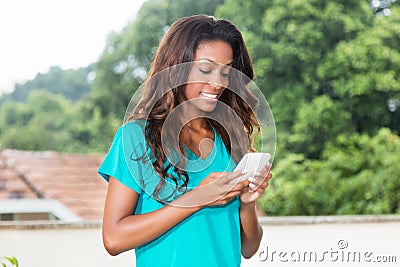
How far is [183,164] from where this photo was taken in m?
0.94

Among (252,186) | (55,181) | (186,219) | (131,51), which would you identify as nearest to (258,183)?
(252,186)

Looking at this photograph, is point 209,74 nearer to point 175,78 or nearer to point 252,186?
point 175,78

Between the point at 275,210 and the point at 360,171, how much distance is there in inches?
25.9

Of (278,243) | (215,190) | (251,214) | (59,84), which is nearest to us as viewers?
(215,190)

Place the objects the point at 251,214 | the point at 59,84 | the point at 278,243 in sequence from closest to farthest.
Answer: the point at 251,214 → the point at 278,243 → the point at 59,84

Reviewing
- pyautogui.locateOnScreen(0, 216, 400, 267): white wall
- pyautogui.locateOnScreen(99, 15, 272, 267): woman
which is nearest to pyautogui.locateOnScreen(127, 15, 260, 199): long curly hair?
pyautogui.locateOnScreen(99, 15, 272, 267): woman

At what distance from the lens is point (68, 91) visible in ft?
18.6

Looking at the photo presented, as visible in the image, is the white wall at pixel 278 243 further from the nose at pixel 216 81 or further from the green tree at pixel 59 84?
the green tree at pixel 59 84

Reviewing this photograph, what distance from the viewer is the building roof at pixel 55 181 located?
4680 mm

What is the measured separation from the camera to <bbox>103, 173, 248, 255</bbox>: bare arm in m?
0.86

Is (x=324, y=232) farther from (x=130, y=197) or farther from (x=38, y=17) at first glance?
(x=38, y=17)

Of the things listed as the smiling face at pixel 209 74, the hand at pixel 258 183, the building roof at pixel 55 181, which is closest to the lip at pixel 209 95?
the smiling face at pixel 209 74

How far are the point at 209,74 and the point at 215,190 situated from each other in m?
0.15

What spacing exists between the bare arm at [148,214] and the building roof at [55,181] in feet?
12.0
